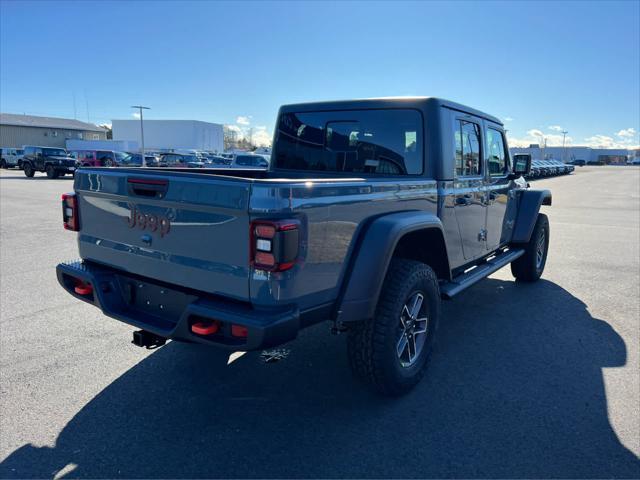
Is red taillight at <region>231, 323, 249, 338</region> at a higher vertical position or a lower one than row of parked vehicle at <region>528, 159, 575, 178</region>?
lower

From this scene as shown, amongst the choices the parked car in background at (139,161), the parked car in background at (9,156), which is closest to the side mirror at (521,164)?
the parked car in background at (139,161)

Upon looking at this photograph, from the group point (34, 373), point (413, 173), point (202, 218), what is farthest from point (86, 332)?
point (413, 173)

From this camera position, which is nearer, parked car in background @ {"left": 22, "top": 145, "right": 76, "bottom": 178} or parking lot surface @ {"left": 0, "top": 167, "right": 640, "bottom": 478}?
parking lot surface @ {"left": 0, "top": 167, "right": 640, "bottom": 478}

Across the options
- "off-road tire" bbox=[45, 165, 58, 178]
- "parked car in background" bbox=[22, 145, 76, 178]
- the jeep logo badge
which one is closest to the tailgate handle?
the jeep logo badge

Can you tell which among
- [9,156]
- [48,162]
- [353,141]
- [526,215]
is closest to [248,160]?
[48,162]

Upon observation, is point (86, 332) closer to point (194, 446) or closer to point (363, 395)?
point (194, 446)

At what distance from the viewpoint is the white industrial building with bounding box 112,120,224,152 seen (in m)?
69.7

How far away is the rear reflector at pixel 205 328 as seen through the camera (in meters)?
2.58

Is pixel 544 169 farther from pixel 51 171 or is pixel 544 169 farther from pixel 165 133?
pixel 165 133

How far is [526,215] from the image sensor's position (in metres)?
6.14

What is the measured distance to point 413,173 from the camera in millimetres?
3975

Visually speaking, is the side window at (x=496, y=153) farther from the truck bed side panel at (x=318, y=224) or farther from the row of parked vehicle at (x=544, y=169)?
the row of parked vehicle at (x=544, y=169)

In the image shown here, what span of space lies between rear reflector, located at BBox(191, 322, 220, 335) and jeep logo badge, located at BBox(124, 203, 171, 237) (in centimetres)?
60

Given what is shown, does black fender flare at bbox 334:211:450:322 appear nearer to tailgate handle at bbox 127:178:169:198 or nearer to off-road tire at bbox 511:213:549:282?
tailgate handle at bbox 127:178:169:198
